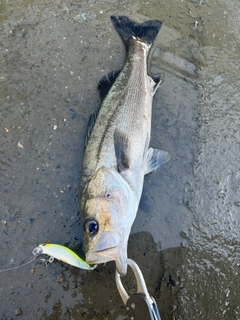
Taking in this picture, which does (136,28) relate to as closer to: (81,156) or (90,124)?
(90,124)

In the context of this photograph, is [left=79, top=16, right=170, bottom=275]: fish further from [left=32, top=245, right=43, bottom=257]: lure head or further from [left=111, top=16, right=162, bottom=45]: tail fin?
[left=32, top=245, right=43, bottom=257]: lure head

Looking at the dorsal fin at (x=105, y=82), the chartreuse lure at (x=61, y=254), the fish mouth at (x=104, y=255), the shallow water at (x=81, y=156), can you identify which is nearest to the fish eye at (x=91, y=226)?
the fish mouth at (x=104, y=255)

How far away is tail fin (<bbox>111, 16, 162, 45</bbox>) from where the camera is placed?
11.9 ft

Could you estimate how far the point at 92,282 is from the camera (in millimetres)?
2777

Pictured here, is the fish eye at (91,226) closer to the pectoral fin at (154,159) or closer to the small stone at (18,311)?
the pectoral fin at (154,159)

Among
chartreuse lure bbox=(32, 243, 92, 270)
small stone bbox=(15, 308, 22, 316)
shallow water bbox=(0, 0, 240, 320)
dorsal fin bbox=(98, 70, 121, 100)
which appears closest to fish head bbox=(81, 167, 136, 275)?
chartreuse lure bbox=(32, 243, 92, 270)

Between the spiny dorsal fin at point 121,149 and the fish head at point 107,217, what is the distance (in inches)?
3.8

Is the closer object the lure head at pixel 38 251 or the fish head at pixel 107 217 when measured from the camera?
the fish head at pixel 107 217

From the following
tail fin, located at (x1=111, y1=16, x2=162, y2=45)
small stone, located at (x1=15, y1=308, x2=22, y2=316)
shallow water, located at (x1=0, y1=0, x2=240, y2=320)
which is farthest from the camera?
tail fin, located at (x1=111, y1=16, x2=162, y2=45)

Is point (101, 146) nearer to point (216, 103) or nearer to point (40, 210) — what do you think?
point (40, 210)

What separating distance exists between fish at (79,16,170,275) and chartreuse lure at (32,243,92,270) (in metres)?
0.14

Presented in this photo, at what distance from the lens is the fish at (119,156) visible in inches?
95.6

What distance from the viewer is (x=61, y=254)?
2602 millimetres

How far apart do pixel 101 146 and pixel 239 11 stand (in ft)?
10.2
